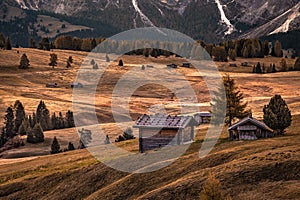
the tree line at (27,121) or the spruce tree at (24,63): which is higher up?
the spruce tree at (24,63)

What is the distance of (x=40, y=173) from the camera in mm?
56750

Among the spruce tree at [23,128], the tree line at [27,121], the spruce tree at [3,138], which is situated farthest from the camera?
the spruce tree at [23,128]

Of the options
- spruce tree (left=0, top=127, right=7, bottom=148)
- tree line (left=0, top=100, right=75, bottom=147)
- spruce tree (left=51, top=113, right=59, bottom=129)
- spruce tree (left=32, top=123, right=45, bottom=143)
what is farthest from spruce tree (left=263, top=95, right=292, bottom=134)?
spruce tree (left=51, top=113, right=59, bottom=129)

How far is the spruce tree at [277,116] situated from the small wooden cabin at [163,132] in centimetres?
918

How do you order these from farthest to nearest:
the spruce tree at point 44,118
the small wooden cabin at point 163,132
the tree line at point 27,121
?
the spruce tree at point 44,118
the tree line at point 27,121
the small wooden cabin at point 163,132

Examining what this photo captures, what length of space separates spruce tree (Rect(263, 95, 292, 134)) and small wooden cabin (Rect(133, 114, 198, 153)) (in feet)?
30.1

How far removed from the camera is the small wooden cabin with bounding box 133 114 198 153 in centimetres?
5700

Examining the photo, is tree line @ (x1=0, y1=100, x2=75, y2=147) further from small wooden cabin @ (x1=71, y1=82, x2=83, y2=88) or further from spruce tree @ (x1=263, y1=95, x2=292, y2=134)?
spruce tree @ (x1=263, y1=95, x2=292, y2=134)

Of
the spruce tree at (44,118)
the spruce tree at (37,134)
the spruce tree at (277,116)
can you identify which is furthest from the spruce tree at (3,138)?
the spruce tree at (277,116)

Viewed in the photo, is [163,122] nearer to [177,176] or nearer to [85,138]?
[177,176]

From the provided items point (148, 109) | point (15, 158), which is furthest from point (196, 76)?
point (15, 158)

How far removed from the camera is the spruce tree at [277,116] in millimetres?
52906

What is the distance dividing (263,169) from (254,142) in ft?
35.5

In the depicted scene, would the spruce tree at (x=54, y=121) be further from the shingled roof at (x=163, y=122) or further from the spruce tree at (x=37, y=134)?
the shingled roof at (x=163, y=122)
